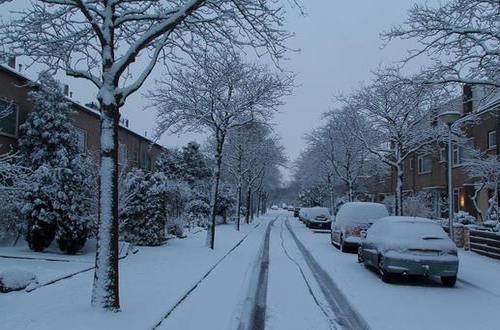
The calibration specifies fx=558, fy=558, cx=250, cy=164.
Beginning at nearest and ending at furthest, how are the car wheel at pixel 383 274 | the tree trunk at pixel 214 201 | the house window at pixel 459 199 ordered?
the car wheel at pixel 383 274, the tree trunk at pixel 214 201, the house window at pixel 459 199

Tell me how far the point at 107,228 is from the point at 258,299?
3523 mm

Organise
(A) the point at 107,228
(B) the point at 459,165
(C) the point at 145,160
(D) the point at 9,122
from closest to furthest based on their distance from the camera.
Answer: (A) the point at 107,228
(D) the point at 9,122
(B) the point at 459,165
(C) the point at 145,160

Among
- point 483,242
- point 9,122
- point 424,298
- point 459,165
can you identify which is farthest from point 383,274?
point 459,165

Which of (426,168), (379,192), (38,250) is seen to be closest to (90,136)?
(38,250)

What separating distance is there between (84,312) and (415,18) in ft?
36.5

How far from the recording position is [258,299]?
10477 mm

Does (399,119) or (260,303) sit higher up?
(399,119)

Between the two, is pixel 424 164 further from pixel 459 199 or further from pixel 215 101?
pixel 215 101

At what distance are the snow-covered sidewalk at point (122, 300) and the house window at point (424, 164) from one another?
30.9 metres

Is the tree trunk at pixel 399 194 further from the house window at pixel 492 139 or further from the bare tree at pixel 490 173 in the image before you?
the house window at pixel 492 139

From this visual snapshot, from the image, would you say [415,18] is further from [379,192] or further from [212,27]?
[379,192]

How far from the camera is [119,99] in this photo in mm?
8750

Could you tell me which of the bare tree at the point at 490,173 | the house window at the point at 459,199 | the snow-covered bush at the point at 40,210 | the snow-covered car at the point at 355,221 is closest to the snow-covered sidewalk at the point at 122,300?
the snow-covered bush at the point at 40,210

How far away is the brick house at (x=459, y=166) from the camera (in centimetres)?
3002
